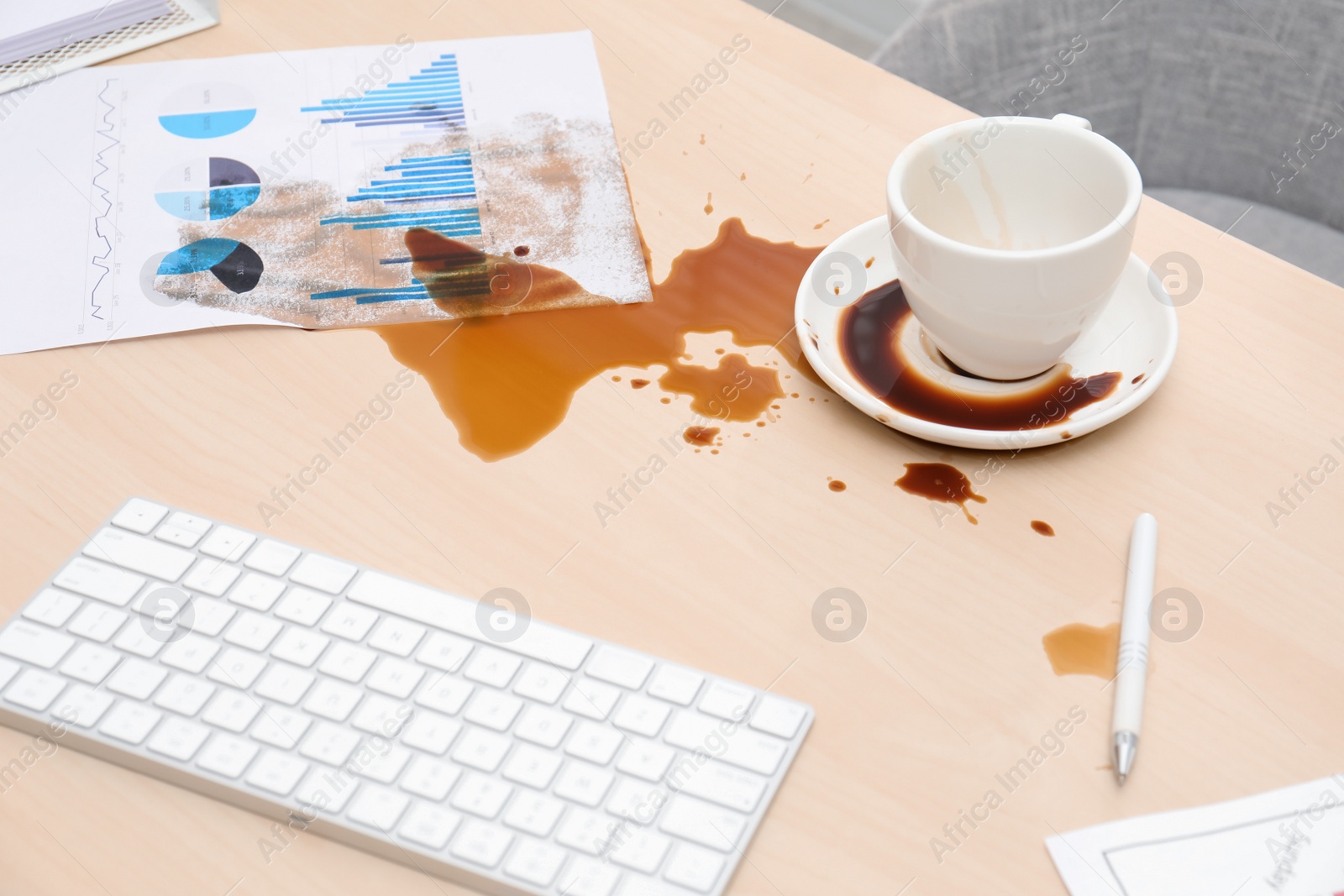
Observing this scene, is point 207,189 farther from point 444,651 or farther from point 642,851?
point 642,851

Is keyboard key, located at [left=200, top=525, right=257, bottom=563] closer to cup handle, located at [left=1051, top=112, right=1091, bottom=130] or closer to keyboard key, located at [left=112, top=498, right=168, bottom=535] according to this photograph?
keyboard key, located at [left=112, top=498, right=168, bottom=535]

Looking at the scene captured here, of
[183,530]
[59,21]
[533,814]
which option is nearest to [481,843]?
[533,814]

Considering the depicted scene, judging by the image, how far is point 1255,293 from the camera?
63 centimetres

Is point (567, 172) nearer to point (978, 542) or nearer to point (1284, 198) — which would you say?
point (978, 542)

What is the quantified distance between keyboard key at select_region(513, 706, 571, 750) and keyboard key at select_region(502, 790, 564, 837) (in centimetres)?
2

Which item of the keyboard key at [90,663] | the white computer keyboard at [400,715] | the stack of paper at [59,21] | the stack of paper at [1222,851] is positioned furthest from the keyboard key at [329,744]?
the stack of paper at [59,21]

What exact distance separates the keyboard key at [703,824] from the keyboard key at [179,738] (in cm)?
20

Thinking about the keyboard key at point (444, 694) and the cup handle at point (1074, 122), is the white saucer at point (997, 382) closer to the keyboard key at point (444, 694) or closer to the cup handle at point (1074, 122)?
the cup handle at point (1074, 122)

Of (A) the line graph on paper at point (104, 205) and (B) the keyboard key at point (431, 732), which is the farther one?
(A) the line graph on paper at point (104, 205)

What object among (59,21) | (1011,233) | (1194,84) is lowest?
(1194,84)

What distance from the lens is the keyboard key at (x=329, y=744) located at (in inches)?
17.3

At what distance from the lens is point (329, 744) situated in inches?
17.4

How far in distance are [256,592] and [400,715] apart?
10cm

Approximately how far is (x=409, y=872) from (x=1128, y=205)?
445 millimetres
